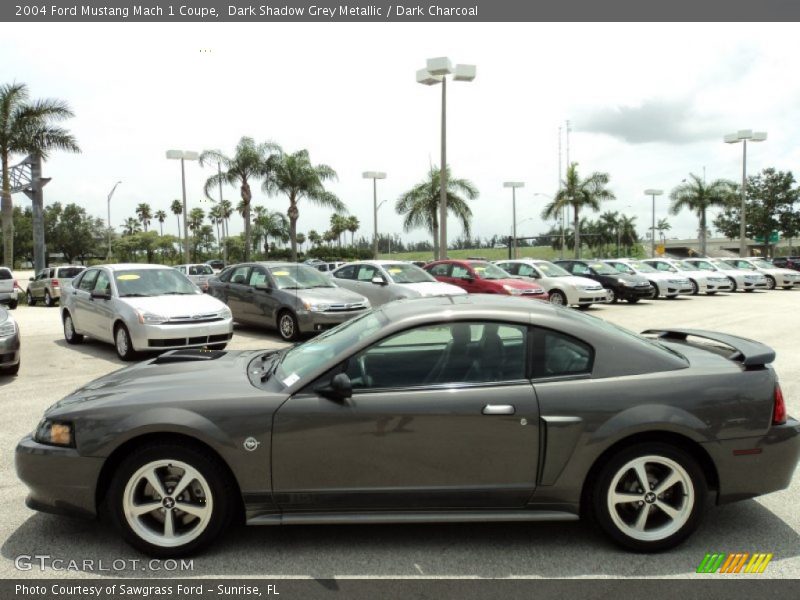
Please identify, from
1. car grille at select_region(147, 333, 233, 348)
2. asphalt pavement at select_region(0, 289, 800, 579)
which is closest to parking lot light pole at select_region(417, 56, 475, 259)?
car grille at select_region(147, 333, 233, 348)

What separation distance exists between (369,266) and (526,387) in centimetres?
1266

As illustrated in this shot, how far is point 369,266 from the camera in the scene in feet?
52.8

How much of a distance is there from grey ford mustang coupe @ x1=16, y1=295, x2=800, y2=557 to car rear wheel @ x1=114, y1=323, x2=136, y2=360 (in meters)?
6.58

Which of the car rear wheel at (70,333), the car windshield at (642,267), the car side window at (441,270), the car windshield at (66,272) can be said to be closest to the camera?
the car rear wheel at (70,333)

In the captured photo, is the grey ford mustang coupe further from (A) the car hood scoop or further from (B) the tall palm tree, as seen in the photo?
(B) the tall palm tree

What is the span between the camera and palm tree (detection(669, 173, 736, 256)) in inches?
1940

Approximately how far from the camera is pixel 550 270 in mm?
20734

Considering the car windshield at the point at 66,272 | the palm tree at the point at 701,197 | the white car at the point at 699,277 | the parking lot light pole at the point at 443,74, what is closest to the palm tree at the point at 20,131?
the car windshield at the point at 66,272

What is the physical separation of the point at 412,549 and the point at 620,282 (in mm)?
19844

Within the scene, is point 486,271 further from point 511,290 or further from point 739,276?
point 739,276

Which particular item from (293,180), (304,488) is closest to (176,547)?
(304,488)

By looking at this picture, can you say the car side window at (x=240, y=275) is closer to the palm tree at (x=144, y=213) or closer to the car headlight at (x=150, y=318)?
the car headlight at (x=150, y=318)

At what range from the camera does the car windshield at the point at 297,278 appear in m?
13.1
